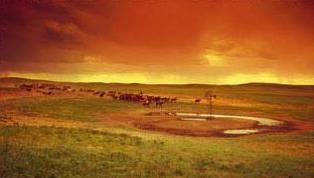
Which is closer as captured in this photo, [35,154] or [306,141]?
[35,154]

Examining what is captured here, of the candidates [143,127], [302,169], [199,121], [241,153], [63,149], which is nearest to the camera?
[302,169]

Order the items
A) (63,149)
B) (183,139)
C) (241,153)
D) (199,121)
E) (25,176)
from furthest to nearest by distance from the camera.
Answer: (199,121) < (183,139) < (241,153) < (63,149) < (25,176)

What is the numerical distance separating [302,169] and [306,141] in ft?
46.7

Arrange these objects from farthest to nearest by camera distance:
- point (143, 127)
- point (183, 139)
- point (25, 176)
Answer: point (143, 127) < point (183, 139) < point (25, 176)

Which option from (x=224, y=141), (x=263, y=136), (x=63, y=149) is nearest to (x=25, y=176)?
(x=63, y=149)

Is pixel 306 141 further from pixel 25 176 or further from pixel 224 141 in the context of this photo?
pixel 25 176

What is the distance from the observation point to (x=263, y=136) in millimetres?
44656

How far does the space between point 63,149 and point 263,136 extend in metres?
20.9

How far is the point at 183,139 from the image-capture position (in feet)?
134

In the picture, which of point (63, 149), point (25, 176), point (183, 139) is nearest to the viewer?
point (25, 176)

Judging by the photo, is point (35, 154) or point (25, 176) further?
point (35, 154)

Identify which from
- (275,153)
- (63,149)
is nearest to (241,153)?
(275,153)

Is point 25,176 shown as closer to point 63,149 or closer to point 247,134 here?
point 63,149

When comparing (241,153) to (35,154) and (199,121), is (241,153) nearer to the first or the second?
(35,154)
